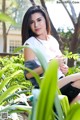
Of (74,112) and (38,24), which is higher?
(38,24)

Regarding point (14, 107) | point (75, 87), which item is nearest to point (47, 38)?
point (75, 87)

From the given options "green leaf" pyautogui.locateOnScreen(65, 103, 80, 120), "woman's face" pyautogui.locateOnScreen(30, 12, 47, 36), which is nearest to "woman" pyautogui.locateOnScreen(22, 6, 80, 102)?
"woman's face" pyautogui.locateOnScreen(30, 12, 47, 36)

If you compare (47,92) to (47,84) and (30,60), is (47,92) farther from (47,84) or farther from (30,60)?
(30,60)

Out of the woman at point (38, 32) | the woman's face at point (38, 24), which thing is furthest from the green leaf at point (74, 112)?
the woman's face at point (38, 24)

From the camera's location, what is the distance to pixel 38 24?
93.1 inches

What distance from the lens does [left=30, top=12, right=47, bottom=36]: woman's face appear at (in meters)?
2.34

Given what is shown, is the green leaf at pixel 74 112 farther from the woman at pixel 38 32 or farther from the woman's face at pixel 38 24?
the woman's face at pixel 38 24

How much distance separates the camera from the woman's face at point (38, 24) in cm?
234

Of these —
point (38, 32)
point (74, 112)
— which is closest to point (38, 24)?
point (38, 32)

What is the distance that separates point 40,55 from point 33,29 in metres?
1.64

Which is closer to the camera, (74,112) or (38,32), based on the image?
(74,112)

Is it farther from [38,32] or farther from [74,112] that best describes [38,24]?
[74,112]

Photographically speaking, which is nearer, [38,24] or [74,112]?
[74,112]

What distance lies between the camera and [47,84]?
602 millimetres
